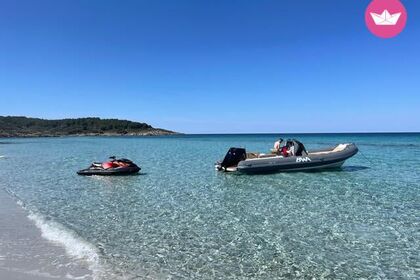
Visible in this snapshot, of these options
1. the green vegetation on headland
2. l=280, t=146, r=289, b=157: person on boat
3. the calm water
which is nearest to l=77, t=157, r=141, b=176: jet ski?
the calm water

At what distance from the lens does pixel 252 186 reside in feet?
53.6

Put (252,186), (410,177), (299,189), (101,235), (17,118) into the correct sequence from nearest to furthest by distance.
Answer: (101,235)
(299,189)
(252,186)
(410,177)
(17,118)

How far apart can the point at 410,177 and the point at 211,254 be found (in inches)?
548

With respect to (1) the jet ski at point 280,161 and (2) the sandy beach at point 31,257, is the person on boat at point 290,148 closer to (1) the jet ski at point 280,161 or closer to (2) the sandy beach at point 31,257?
(1) the jet ski at point 280,161

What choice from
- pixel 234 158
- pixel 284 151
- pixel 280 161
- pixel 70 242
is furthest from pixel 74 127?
pixel 70 242

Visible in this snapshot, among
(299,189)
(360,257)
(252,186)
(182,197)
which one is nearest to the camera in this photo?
(360,257)

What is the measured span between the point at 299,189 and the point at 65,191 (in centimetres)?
839

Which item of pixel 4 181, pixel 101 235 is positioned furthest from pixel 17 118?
pixel 101 235

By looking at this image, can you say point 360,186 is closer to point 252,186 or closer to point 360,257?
point 252,186

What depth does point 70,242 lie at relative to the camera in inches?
322

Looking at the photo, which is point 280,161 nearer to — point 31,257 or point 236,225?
point 236,225

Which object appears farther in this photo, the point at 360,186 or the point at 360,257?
the point at 360,186

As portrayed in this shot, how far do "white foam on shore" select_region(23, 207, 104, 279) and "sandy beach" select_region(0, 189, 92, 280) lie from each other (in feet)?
0.35

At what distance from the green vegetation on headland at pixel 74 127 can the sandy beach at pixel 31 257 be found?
151568 millimetres
